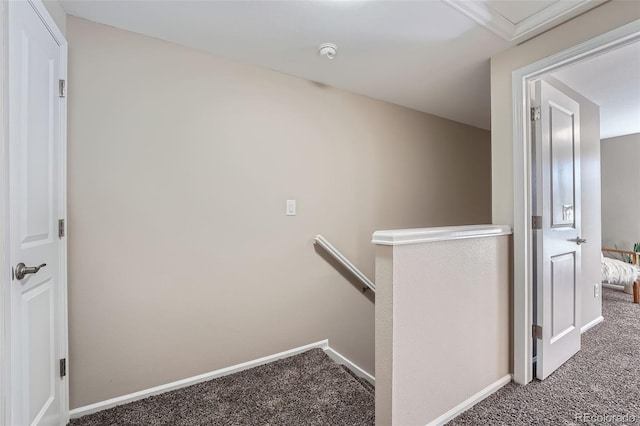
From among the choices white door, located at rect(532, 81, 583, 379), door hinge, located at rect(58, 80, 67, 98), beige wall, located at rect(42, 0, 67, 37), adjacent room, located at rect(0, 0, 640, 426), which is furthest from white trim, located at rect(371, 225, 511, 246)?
beige wall, located at rect(42, 0, 67, 37)

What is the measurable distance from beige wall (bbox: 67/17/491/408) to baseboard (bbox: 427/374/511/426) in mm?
1100

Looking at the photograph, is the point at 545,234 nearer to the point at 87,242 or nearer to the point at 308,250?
the point at 308,250

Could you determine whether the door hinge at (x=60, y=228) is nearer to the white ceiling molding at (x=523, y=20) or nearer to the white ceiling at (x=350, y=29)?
the white ceiling at (x=350, y=29)

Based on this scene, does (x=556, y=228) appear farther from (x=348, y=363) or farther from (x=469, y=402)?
(x=348, y=363)

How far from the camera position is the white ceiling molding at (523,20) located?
1.48 metres

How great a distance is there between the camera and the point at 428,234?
1.37 metres

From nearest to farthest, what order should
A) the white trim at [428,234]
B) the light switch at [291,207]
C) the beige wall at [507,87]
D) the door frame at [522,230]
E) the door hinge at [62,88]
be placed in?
the white trim at [428,234] → the door hinge at [62,88] → the beige wall at [507,87] → the door frame at [522,230] → the light switch at [291,207]

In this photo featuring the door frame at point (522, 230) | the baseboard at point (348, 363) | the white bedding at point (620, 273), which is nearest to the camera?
the door frame at point (522, 230)

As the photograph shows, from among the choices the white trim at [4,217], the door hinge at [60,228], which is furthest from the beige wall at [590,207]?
the door hinge at [60,228]

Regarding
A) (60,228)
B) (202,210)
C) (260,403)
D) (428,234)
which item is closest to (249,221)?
(202,210)

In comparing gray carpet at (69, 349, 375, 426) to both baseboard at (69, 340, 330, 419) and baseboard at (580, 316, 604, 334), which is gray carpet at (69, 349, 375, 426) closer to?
baseboard at (69, 340, 330, 419)

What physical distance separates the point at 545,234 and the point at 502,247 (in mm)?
290

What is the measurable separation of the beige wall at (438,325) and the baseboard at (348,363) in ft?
3.48

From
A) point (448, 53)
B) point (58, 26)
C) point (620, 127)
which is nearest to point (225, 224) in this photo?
point (58, 26)
